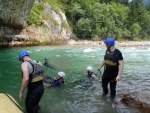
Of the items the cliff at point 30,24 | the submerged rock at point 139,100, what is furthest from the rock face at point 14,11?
the submerged rock at point 139,100

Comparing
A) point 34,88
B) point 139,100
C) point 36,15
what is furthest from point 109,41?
point 36,15

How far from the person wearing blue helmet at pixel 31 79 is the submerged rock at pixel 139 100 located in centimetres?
323

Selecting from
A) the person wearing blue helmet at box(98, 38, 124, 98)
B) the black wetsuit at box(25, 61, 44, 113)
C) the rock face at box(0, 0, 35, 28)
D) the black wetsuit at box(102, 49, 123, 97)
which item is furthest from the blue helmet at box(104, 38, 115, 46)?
the rock face at box(0, 0, 35, 28)

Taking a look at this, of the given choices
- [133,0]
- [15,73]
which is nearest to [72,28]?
[133,0]

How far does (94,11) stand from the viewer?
53312 millimetres

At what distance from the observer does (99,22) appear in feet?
173

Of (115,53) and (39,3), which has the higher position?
(39,3)

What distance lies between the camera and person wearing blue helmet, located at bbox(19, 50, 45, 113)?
5.20 metres

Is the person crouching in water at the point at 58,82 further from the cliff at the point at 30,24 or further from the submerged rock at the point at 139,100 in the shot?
the cliff at the point at 30,24

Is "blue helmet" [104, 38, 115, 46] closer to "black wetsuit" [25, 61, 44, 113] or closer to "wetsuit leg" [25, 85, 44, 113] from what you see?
A: "black wetsuit" [25, 61, 44, 113]

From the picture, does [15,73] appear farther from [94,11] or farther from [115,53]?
[94,11]

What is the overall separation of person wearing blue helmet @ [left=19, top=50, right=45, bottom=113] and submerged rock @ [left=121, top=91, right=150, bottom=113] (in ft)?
10.6

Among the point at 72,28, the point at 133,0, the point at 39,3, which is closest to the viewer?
the point at 39,3

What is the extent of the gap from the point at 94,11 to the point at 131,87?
44844 millimetres
